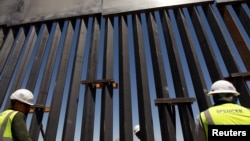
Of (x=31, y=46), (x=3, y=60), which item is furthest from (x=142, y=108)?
(x=3, y=60)

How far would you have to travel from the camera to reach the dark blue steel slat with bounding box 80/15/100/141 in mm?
5258

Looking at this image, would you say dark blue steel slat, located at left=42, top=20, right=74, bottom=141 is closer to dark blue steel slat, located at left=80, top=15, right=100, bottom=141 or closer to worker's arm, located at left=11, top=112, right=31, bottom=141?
dark blue steel slat, located at left=80, top=15, right=100, bottom=141

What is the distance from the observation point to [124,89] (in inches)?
219

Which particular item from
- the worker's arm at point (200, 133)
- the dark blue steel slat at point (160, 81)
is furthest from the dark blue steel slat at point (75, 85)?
the worker's arm at point (200, 133)

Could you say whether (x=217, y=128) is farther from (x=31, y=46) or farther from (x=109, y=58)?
(x=31, y=46)

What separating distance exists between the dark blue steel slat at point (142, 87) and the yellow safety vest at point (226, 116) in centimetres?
283

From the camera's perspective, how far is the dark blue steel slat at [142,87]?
5.04m

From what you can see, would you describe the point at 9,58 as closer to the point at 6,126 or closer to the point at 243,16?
the point at 6,126

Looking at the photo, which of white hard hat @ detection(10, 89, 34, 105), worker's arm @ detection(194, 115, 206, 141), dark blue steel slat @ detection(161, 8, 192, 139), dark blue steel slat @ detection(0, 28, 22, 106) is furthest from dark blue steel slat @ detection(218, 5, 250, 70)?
dark blue steel slat @ detection(0, 28, 22, 106)

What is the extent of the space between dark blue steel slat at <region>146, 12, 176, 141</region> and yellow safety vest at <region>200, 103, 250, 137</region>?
2711 millimetres

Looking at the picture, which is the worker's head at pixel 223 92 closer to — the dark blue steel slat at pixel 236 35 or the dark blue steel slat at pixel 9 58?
the dark blue steel slat at pixel 236 35

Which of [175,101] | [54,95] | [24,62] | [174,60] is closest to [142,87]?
[175,101]

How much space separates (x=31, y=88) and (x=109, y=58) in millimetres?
2304

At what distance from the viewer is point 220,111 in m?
2.30
